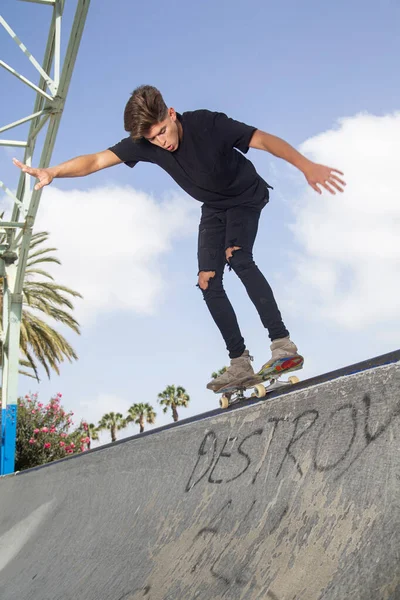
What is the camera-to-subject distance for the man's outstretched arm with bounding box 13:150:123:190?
3.61 meters

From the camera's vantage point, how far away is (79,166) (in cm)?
375

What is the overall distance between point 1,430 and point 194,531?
1160 centimetres

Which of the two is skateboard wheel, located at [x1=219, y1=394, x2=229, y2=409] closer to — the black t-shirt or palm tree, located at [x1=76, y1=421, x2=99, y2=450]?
the black t-shirt

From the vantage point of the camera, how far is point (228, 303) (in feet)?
12.8

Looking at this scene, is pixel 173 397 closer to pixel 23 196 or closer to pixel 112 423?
pixel 112 423

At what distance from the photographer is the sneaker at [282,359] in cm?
347

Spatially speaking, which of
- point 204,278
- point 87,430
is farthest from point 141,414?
point 204,278

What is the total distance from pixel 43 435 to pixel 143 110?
16.3 metres

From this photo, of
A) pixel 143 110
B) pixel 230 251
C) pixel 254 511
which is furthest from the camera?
pixel 230 251

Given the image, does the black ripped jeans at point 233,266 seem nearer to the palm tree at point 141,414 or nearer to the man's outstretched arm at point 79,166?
the man's outstretched arm at point 79,166

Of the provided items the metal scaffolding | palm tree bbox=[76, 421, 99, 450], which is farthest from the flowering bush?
the metal scaffolding

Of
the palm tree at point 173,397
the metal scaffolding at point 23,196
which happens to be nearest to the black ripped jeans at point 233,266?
the metal scaffolding at point 23,196

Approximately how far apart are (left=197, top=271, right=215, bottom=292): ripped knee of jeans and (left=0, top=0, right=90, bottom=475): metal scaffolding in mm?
6150

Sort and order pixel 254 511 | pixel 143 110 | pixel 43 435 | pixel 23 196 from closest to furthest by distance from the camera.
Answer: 1. pixel 254 511
2. pixel 143 110
3. pixel 23 196
4. pixel 43 435
